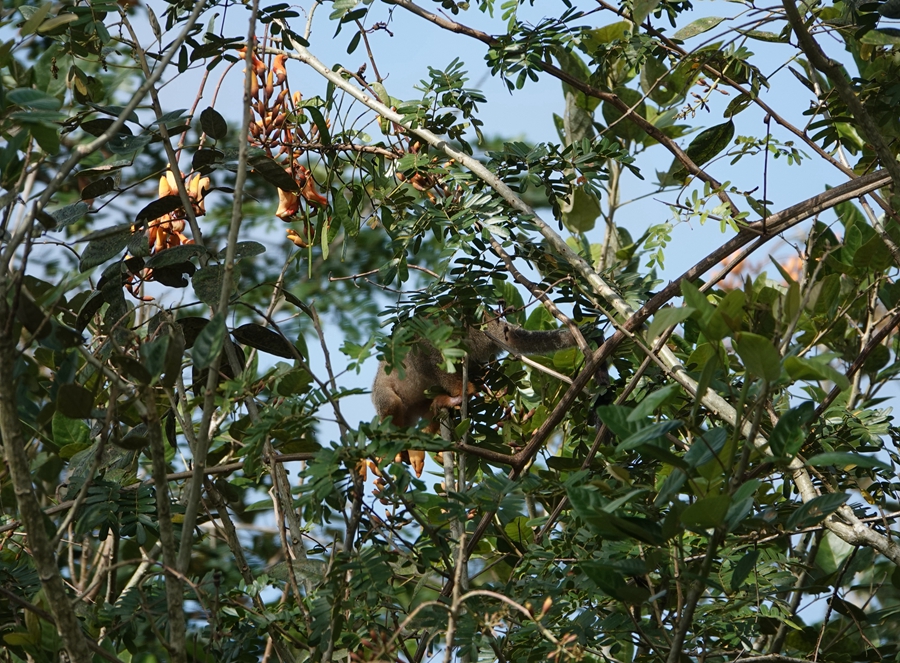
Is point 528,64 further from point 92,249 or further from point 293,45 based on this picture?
point 92,249

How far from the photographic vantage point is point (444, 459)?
2.16 m

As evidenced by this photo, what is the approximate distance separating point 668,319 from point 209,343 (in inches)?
21.5

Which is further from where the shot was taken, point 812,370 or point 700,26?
point 700,26

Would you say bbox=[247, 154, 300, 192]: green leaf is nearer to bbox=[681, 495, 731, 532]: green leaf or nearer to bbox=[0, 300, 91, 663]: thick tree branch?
bbox=[0, 300, 91, 663]: thick tree branch

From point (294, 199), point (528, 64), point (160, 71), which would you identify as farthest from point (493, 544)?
point (160, 71)

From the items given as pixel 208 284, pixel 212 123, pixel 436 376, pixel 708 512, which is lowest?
pixel 708 512

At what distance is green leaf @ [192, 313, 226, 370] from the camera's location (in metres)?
1.11

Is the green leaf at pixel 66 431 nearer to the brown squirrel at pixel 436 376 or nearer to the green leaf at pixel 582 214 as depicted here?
the brown squirrel at pixel 436 376

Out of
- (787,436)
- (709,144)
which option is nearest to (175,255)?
(787,436)

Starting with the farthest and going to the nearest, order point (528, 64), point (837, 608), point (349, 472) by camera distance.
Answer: point (528, 64), point (837, 608), point (349, 472)

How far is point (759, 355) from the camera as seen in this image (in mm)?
984

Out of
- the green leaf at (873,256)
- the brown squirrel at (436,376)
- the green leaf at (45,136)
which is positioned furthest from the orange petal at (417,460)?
the green leaf at (45,136)

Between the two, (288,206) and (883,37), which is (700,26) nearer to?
(883,37)

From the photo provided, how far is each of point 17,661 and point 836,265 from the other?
1.96 m
